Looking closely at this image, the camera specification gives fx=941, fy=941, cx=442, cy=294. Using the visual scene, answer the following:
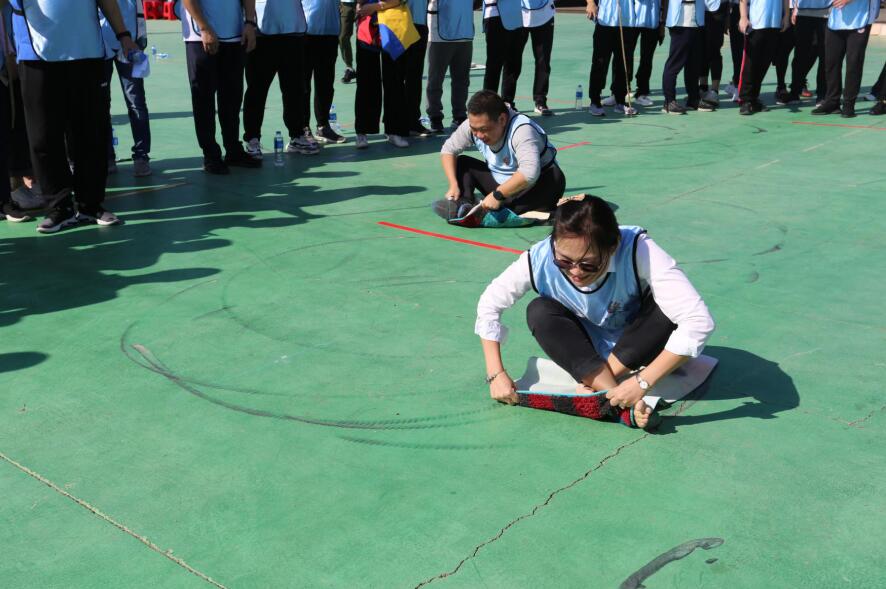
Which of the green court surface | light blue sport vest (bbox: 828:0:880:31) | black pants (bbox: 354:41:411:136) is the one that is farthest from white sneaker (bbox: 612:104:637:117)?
the green court surface

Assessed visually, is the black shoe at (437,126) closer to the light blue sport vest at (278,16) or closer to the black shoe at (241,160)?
the light blue sport vest at (278,16)

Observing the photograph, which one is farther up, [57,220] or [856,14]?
[856,14]

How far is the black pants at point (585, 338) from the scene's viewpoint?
11.1ft

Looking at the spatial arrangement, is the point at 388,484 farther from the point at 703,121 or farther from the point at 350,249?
the point at 703,121

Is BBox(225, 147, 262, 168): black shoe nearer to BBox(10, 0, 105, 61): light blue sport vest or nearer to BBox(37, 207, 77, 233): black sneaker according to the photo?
BBox(37, 207, 77, 233): black sneaker

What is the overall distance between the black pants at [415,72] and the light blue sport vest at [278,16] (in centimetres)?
115

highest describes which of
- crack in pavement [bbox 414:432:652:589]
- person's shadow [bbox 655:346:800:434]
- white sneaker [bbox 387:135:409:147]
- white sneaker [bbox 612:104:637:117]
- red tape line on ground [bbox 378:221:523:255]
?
white sneaker [bbox 612:104:637:117]

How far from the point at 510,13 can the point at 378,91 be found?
181 centimetres

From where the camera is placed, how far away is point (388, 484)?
120 inches

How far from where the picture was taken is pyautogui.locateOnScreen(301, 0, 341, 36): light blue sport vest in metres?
8.34

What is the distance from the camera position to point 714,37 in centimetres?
1067

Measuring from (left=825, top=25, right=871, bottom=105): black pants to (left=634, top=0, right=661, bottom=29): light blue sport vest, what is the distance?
1758 millimetres

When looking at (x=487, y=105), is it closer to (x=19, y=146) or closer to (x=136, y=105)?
(x=136, y=105)

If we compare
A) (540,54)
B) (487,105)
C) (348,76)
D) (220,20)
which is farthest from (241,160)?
(348,76)
